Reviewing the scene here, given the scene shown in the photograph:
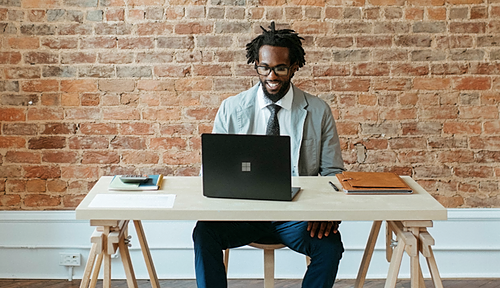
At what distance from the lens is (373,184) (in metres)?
2.23

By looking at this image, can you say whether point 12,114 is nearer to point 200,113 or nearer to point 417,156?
point 200,113

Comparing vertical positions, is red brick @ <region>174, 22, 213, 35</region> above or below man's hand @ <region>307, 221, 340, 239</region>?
above

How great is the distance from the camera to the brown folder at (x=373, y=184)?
2.21 m

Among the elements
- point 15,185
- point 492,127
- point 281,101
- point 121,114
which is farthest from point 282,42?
point 15,185

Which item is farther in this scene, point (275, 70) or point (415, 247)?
point (275, 70)

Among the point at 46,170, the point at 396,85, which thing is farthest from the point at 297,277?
the point at 46,170

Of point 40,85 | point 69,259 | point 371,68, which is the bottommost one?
point 69,259

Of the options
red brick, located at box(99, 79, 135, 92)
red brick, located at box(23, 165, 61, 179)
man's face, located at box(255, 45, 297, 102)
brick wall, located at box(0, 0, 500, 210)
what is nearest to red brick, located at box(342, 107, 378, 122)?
brick wall, located at box(0, 0, 500, 210)

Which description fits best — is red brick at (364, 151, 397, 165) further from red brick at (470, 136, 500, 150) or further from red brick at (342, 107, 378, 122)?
red brick at (470, 136, 500, 150)

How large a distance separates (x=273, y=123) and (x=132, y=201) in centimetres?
87

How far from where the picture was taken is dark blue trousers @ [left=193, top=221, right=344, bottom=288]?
2.29 meters

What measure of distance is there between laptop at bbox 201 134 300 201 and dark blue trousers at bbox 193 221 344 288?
0.30 metres

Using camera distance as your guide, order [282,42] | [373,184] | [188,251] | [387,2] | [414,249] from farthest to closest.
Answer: [188,251] < [387,2] < [282,42] < [373,184] < [414,249]

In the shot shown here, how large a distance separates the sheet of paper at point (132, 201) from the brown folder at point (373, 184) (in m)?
0.71
